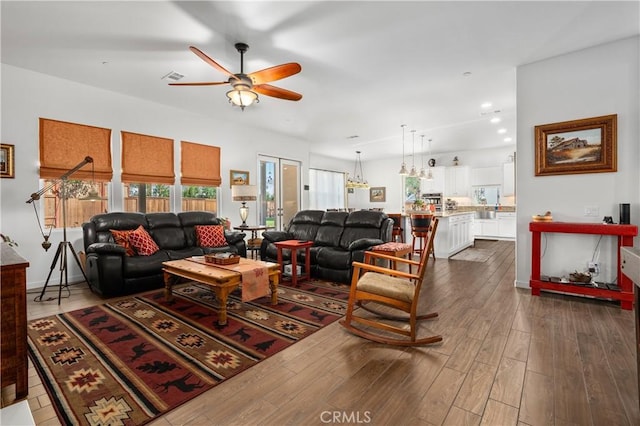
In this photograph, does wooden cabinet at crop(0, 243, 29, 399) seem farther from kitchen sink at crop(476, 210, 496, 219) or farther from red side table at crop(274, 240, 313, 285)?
kitchen sink at crop(476, 210, 496, 219)

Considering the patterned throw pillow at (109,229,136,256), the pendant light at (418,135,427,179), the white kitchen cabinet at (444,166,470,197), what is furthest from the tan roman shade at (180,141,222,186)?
the white kitchen cabinet at (444,166,470,197)

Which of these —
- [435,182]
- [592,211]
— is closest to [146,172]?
[592,211]

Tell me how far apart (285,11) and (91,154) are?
12.4ft

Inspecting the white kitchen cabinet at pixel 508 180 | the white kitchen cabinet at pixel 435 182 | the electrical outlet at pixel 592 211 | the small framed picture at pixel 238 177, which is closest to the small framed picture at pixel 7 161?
the small framed picture at pixel 238 177

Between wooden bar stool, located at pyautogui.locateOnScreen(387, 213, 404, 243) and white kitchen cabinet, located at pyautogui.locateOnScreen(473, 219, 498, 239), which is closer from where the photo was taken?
wooden bar stool, located at pyautogui.locateOnScreen(387, 213, 404, 243)

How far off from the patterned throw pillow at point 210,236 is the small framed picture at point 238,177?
5.69 ft

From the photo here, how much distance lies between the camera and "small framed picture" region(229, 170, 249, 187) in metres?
6.48

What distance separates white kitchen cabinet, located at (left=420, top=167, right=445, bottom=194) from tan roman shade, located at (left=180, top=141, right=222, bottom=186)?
6.89 m

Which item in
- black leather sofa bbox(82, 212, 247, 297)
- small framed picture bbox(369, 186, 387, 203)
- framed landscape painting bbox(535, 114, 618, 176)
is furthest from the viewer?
small framed picture bbox(369, 186, 387, 203)

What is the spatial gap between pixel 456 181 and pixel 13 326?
33.6 feet

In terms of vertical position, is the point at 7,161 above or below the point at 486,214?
above

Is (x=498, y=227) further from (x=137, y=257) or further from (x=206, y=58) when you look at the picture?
(x=137, y=257)

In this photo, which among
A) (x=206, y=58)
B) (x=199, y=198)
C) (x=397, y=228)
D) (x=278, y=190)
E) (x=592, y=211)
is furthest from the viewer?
(x=278, y=190)

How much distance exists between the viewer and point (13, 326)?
5.48 feet
